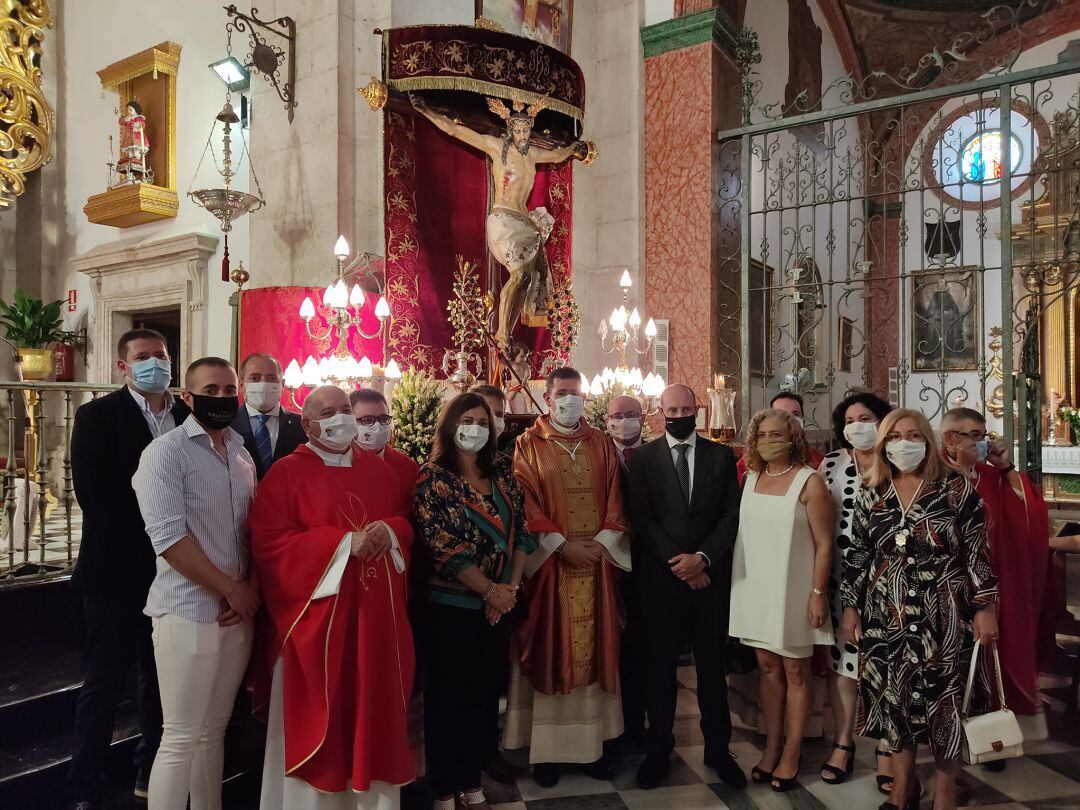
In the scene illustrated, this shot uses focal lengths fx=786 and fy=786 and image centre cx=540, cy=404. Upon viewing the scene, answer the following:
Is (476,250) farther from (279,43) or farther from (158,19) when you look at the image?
(158,19)

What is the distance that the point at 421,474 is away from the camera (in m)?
3.17

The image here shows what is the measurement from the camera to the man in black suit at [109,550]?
2.99 m

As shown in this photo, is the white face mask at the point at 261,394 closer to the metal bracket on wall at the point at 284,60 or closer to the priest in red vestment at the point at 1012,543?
the priest in red vestment at the point at 1012,543

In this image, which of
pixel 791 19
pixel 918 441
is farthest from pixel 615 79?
pixel 918 441

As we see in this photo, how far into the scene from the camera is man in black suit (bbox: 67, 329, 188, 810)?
2.99 metres

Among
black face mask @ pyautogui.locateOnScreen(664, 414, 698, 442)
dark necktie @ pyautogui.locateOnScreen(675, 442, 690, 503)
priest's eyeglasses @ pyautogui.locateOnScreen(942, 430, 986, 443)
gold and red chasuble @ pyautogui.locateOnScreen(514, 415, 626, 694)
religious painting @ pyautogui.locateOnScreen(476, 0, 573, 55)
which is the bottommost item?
gold and red chasuble @ pyautogui.locateOnScreen(514, 415, 626, 694)

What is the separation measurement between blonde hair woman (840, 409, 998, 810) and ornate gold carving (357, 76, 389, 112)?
4353 mm

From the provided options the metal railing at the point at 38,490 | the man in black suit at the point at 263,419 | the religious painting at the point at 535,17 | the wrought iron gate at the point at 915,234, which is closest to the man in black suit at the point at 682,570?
the man in black suit at the point at 263,419

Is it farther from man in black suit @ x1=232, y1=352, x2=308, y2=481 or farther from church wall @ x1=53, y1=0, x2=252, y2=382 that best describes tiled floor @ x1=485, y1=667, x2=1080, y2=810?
church wall @ x1=53, y1=0, x2=252, y2=382

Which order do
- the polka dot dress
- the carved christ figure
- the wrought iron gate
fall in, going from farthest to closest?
1. the wrought iron gate
2. the carved christ figure
3. the polka dot dress

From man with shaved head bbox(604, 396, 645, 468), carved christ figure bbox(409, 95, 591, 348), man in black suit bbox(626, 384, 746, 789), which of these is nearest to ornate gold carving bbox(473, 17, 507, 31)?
carved christ figure bbox(409, 95, 591, 348)

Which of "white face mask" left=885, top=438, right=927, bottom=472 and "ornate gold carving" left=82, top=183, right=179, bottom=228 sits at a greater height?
"ornate gold carving" left=82, top=183, right=179, bottom=228

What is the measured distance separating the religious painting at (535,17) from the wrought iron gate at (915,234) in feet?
6.92

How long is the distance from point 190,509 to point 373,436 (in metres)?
0.77
